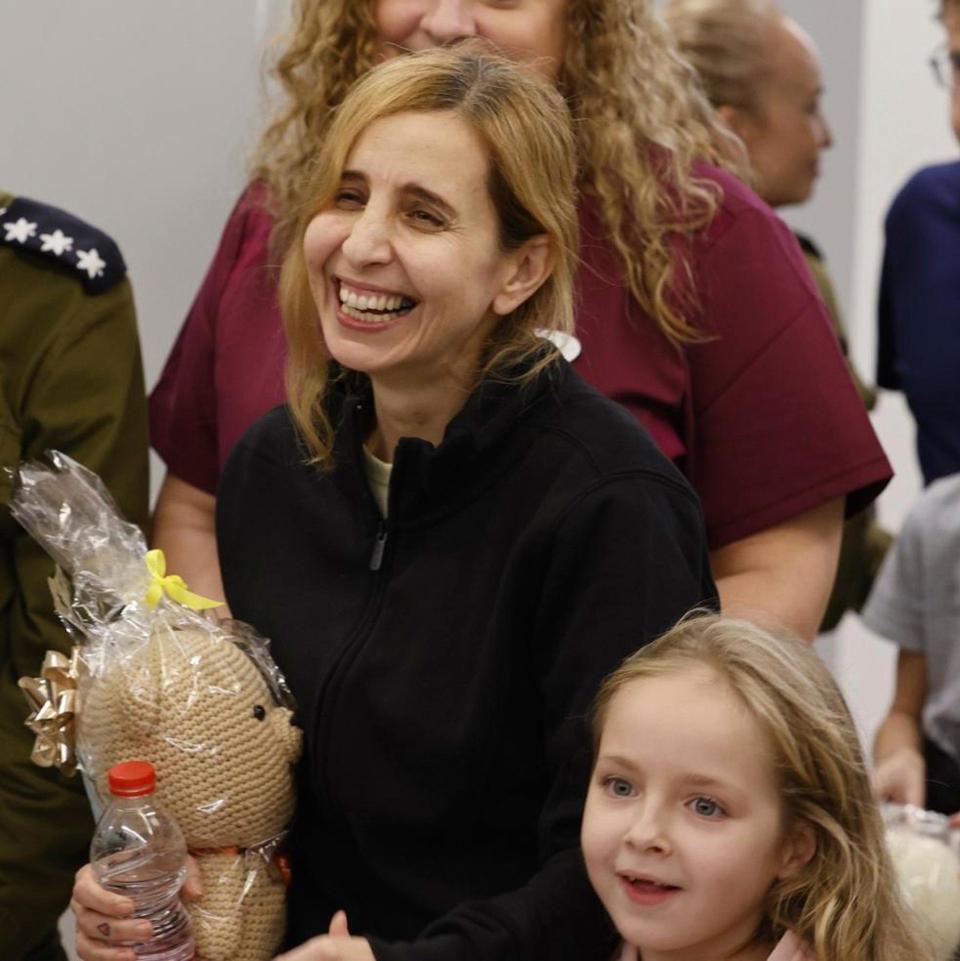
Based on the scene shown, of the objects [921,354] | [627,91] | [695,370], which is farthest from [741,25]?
[695,370]

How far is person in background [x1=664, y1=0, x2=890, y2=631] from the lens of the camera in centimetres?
293

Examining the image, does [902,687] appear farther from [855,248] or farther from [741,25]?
[855,248]

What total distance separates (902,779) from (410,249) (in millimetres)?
1215

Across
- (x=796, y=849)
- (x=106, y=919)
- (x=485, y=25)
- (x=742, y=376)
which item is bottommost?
(x=106, y=919)

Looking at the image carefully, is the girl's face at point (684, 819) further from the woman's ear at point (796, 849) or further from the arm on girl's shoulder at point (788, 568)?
the arm on girl's shoulder at point (788, 568)

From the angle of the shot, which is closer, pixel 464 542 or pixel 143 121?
pixel 464 542

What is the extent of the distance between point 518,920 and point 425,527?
36 cm

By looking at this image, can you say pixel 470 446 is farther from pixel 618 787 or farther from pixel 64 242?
pixel 64 242

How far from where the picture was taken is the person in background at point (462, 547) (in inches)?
59.2

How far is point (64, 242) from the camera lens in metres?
1.98

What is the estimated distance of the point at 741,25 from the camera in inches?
116

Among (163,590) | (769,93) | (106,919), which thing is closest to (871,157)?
(769,93)

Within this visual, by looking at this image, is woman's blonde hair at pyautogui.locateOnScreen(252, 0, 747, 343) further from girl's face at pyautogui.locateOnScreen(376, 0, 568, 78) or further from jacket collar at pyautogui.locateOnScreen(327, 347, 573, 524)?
jacket collar at pyautogui.locateOnScreen(327, 347, 573, 524)

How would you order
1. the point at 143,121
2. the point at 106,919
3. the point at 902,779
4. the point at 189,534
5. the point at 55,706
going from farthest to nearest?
the point at 143,121 → the point at 902,779 → the point at 189,534 → the point at 55,706 → the point at 106,919
